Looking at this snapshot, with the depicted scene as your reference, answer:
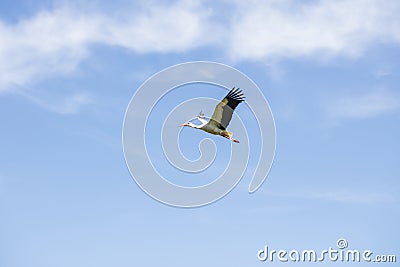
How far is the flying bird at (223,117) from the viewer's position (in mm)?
72875

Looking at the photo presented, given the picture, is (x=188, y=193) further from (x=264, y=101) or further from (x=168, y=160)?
(x=264, y=101)

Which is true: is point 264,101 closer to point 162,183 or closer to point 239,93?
point 239,93

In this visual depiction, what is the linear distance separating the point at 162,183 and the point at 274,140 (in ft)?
23.8

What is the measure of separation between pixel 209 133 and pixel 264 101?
384 cm

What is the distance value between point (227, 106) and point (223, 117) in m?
0.88

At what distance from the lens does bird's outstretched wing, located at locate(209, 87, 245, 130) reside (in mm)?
72875

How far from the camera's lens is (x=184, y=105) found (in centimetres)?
7481

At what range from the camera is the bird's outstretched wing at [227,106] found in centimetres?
7288

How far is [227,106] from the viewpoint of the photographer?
7300 cm

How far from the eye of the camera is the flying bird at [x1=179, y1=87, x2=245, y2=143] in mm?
72875

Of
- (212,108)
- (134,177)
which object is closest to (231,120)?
(212,108)

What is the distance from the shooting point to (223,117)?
7356 centimetres

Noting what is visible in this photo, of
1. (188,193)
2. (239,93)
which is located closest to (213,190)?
(188,193)

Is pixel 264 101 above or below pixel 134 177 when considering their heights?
above
